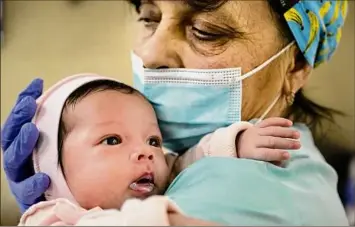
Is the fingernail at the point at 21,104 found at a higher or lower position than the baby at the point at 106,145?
higher

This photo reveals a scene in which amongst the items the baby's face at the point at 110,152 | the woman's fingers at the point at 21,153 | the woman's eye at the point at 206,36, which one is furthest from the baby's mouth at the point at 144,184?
Result: the woman's eye at the point at 206,36

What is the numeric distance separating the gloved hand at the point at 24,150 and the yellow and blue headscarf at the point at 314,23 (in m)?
0.54

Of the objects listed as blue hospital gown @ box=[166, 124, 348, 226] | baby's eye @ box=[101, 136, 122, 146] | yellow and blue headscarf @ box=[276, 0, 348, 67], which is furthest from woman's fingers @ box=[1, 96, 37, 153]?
yellow and blue headscarf @ box=[276, 0, 348, 67]

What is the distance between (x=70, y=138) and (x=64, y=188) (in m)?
0.09

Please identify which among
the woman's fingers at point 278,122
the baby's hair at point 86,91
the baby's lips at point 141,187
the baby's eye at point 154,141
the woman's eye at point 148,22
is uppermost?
the woman's eye at point 148,22

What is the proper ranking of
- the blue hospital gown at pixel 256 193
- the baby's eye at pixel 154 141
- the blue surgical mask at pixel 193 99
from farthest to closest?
1. the blue surgical mask at pixel 193 99
2. the baby's eye at pixel 154 141
3. the blue hospital gown at pixel 256 193

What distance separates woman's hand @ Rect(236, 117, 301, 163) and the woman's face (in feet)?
0.49

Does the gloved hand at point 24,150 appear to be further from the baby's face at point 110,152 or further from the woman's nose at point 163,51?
the woman's nose at point 163,51

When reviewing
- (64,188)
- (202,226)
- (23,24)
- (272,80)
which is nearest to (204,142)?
(272,80)

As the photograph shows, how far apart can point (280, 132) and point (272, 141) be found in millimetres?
23

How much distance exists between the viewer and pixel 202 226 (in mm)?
907

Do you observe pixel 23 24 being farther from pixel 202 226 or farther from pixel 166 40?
pixel 202 226

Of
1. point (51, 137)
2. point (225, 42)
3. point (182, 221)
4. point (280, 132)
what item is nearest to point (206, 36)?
point (225, 42)

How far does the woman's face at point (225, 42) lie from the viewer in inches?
52.5
